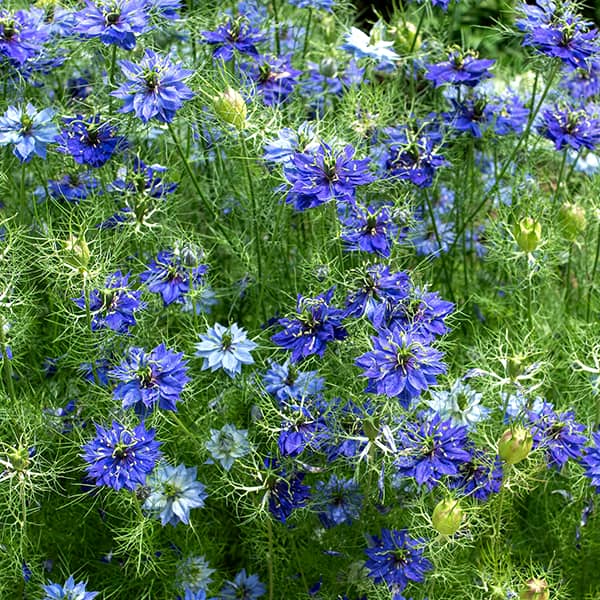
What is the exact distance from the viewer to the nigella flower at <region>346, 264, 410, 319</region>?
5.90ft

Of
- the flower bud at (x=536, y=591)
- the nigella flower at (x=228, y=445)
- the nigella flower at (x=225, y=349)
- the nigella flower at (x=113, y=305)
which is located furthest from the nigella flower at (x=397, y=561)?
the nigella flower at (x=113, y=305)

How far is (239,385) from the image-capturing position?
2.14 meters

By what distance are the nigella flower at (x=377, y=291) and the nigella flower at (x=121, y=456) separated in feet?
1.47

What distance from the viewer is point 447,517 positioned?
5.57 ft

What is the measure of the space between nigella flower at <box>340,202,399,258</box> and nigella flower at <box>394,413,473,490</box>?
1.15 feet

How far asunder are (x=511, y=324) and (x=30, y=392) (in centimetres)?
128

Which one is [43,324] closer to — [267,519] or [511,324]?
[267,519]

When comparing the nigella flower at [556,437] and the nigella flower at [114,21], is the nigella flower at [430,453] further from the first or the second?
the nigella flower at [114,21]

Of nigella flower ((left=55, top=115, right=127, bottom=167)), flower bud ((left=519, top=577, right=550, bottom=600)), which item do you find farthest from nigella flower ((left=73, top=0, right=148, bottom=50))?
flower bud ((left=519, top=577, right=550, bottom=600))

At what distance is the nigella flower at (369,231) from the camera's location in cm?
187

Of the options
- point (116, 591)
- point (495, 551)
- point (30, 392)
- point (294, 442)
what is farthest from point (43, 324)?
point (495, 551)

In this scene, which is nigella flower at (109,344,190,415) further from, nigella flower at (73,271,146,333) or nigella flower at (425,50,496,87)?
nigella flower at (425,50,496,87)

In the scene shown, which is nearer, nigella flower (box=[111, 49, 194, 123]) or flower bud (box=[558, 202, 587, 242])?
nigella flower (box=[111, 49, 194, 123])

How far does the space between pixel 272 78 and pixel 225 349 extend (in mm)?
786
